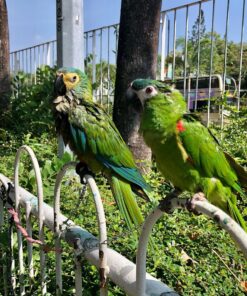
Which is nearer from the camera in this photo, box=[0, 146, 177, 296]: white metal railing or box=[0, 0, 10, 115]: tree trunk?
box=[0, 146, 177, 296]: white metal railing

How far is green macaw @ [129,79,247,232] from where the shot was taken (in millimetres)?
1459

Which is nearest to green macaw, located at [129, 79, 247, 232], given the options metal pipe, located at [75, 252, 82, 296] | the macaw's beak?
metal pipe, located at [75, 252, 82, 296]

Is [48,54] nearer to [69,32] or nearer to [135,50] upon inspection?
[135,50]

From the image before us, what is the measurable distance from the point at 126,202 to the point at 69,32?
64.8 inches

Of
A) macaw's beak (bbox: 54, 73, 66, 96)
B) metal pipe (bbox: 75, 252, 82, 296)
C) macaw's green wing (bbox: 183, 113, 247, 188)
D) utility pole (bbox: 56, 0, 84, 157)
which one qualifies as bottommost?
metal pipe (bbox: 75, 252, 82, 296)

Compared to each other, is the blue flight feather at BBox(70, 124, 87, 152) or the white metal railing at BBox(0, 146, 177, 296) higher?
the blue flight feather at BBox(70, 124, 87, 152)

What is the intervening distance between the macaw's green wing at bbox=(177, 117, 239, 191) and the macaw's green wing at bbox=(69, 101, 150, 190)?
43cm

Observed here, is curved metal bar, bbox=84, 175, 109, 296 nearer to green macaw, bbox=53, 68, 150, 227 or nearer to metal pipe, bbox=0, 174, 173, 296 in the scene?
metal pipe, bbox=0, 174, 173, 296

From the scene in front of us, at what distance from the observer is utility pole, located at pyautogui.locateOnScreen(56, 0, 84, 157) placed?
2.86 meters

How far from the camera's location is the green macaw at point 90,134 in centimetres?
186

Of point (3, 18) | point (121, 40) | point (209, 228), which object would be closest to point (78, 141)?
point (209, 228)

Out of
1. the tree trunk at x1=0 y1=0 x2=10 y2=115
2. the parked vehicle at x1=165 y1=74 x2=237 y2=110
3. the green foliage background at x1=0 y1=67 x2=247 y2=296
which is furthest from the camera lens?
the tree trunk at x1=0 y1=0 x2=10 y2=115

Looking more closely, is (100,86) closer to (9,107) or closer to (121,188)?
(9,107)

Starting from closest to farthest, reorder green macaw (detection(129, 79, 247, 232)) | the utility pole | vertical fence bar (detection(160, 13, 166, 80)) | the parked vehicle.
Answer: green macaw (detection(129, 79, 247, 232))
the utility pole
the parked vehicle
vertical fence bar (detection(160, 13, 166, 80))
